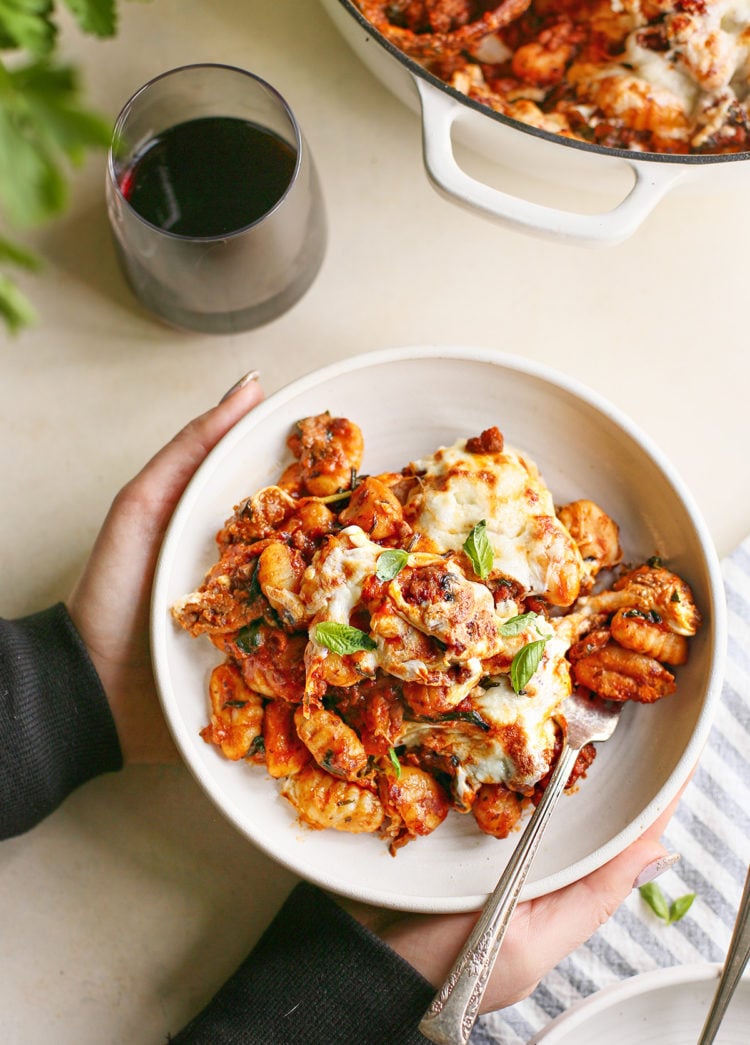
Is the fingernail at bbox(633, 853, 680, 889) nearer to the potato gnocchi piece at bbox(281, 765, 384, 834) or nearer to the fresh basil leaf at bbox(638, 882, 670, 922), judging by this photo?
the fresh basil leaf at bbox(638, 882, 670, 922)

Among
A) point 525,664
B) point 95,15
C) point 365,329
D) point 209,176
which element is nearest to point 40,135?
point 95,15

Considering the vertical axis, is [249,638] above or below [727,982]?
above

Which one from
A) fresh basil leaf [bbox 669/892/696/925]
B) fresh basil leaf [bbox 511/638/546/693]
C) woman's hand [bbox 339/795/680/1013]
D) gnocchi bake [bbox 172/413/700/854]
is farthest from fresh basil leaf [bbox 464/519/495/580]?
fresh basil leaf [bbox 669/892/696/925]

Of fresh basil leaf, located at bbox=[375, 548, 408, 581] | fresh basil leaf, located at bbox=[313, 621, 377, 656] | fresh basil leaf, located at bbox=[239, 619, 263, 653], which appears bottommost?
fresh basil leaf, located at bbox=[239, 619, 263, 653]

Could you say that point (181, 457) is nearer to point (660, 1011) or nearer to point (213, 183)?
point (213, 183)

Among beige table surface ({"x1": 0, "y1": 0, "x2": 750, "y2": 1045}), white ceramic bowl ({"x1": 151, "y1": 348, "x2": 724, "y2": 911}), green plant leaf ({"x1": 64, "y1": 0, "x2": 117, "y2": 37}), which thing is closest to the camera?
green plant leaf ({"x1": 64, "y1": 0, "x2": 117, "y2": 37})

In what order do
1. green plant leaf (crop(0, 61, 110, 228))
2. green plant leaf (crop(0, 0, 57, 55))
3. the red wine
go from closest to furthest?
green plant leaf (crop(0, 61, 110, 228)), green plant leaf (crop(0, 0, 57, 55)), the red wine

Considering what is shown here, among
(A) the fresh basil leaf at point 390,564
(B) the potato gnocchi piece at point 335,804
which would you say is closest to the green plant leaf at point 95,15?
(A) the fresh basil leaf at point 390,564

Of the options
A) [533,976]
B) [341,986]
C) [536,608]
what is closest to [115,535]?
[536,608]
